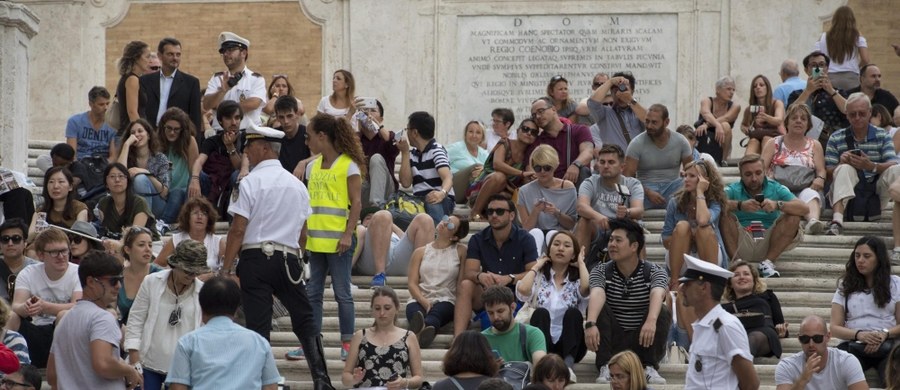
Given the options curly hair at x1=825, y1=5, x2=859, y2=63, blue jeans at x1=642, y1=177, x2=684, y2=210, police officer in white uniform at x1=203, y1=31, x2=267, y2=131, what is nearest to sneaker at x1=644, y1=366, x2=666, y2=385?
blue jeans at x1=642, y1=177, x2=684, y2=210

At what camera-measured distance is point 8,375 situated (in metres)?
10.6

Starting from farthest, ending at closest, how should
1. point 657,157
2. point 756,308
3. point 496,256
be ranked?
point 657,157 → point 496,256 → point 756,308

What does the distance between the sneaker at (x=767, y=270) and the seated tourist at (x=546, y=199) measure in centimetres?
150

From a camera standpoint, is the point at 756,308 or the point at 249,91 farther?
the point at 249,91

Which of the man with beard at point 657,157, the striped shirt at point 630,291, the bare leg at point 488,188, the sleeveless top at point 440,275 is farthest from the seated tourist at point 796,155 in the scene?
the striped shirt at point 630,291

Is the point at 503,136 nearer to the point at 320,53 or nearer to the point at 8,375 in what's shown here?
the point at 320,53

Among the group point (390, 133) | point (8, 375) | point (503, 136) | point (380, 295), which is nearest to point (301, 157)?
point (390, 133)

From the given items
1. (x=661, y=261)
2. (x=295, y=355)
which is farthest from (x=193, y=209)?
(x=661, y=261)

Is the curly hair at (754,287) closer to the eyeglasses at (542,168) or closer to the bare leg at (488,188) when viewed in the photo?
the eyeglasses at (542,168)

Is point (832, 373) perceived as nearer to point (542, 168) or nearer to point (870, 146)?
point (542, 168)

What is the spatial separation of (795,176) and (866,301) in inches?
147

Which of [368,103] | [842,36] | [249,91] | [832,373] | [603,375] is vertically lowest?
[603,375]

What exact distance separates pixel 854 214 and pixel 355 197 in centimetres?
557

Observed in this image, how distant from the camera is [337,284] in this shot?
13312mm
